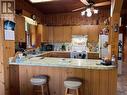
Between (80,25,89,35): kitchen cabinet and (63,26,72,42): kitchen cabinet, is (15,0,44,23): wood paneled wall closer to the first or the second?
(63,26,72,42): kitchen cabinet

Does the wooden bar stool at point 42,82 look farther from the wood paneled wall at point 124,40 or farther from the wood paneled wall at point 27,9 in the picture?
the wood paneled wall at point 124,40

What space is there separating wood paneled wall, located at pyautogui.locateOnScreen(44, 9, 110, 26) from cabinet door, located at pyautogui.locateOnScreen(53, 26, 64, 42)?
10.3 inches

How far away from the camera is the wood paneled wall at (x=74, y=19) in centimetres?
737

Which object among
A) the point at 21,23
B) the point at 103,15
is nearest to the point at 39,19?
the point at 21,23

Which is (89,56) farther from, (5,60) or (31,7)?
(5,60)

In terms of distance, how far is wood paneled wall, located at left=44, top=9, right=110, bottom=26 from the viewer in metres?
7.37

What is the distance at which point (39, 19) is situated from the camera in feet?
23.1

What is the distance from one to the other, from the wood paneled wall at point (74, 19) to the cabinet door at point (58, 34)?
0.85ft

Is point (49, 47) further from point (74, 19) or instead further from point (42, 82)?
point (42, 82)

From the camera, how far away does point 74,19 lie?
7.61m

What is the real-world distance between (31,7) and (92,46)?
11.0ft

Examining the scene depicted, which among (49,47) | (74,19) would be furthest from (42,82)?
(74,19)

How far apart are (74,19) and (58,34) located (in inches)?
41.6

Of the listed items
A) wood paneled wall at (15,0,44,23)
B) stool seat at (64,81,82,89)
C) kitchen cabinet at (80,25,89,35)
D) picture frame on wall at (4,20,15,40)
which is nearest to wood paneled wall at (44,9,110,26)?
kitchen cabinet at (80,25,89,35)
